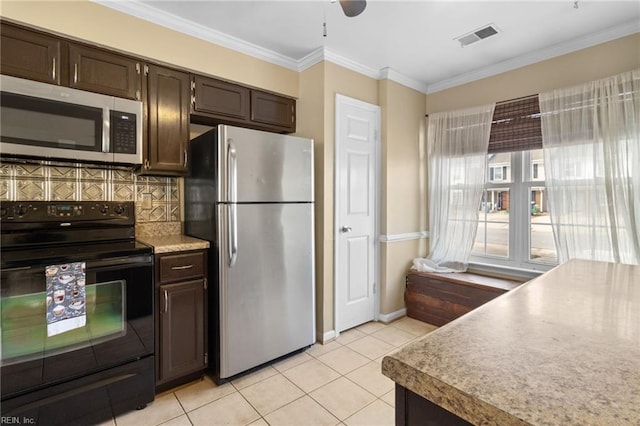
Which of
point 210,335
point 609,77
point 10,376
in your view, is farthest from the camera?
point 609,77

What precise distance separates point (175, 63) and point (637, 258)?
12.0 ft

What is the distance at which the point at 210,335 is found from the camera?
88.5 inches

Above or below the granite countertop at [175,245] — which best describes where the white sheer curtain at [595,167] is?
above

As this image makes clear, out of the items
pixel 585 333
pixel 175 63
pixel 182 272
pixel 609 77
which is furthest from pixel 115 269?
pixel 609 77

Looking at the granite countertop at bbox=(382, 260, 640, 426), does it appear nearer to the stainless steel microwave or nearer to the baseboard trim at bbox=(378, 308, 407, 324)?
the stainless steel microwave

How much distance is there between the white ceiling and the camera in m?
2.13

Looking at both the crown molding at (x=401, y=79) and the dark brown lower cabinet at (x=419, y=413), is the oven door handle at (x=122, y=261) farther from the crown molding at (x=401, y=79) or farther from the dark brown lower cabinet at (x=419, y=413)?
the crown molding at (x=401, y=79)

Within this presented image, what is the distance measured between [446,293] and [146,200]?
9.24 feet

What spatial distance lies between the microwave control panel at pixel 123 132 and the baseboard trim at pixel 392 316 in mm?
2670

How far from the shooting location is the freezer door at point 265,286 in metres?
2.16

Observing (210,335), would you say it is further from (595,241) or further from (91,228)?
(595,241)

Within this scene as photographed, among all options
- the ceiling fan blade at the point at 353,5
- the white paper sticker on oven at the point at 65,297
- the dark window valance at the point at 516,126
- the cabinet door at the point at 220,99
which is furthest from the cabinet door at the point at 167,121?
the dark window valance at the point at 516,126

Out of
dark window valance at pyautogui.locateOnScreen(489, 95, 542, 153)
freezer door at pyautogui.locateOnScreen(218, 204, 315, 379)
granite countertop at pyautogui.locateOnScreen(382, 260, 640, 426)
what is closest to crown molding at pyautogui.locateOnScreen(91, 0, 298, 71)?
freezer door at pyautogui.locateOnScreen(218, 204, 315, 379)

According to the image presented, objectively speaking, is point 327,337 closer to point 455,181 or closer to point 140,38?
point 455,181
